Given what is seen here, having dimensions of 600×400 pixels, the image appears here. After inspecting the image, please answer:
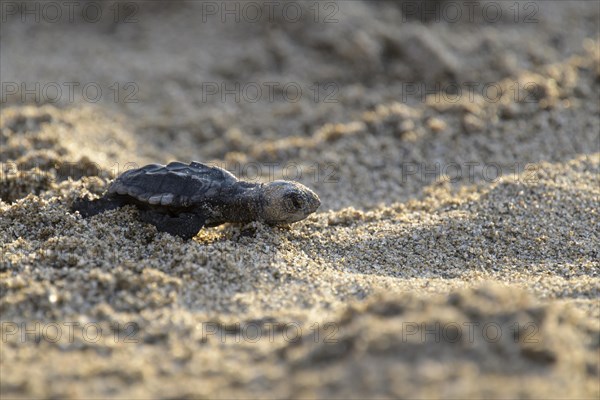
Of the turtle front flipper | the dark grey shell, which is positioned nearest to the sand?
the turtle front flipper

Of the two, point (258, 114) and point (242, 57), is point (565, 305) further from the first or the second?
point (242, 57)

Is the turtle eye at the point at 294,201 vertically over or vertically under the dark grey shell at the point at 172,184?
under

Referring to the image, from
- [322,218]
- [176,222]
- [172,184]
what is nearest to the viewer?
[176,222]

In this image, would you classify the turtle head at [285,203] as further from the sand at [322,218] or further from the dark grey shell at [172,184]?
the dark grey shell at [172,184]

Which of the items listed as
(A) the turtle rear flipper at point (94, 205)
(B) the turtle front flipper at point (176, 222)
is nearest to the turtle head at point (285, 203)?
(B) the turtle front flipper at point (176, 222)

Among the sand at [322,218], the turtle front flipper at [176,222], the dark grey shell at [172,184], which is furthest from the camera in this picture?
the dark grey shell at [172,184]

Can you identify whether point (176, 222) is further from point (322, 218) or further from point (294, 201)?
point (322, 218)

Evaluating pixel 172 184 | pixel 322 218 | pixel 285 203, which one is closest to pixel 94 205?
pixel 172 184
